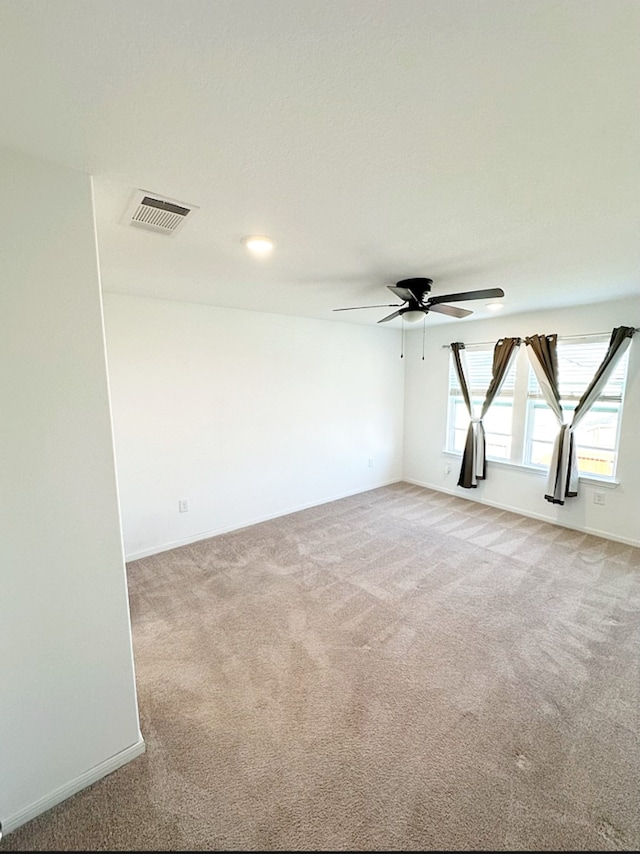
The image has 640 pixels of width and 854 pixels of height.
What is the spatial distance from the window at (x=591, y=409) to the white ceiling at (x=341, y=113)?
207 centimetres

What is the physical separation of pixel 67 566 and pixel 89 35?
5.22 feet

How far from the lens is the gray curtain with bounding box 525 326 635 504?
3705mm

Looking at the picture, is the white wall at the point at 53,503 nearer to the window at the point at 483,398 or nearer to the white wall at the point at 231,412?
the white wall at the point at 231,412

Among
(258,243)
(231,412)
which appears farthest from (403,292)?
(231,412)

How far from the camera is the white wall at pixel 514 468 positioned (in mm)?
3488

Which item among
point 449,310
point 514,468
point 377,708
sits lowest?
point 377,708

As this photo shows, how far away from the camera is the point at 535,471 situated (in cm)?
420

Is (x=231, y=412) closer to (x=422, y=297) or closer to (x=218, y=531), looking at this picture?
(x=218, y=531)

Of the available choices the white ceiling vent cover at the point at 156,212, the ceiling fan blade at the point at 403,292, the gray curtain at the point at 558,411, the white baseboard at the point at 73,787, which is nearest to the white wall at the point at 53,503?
the white baseboard at the point at 73,787

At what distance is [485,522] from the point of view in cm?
410

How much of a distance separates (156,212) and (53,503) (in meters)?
1.35

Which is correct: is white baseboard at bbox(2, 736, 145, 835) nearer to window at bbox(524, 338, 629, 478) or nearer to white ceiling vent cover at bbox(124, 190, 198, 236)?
white ceiling vent cover at bbox(124, 190, 198, 236)

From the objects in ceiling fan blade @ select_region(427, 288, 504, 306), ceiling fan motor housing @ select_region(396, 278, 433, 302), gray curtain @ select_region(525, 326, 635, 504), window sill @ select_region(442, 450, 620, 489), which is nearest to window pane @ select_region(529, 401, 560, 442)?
gray curtain @ select_region(525, 326, 635, 504)

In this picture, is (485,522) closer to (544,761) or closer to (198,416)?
(544,761)
